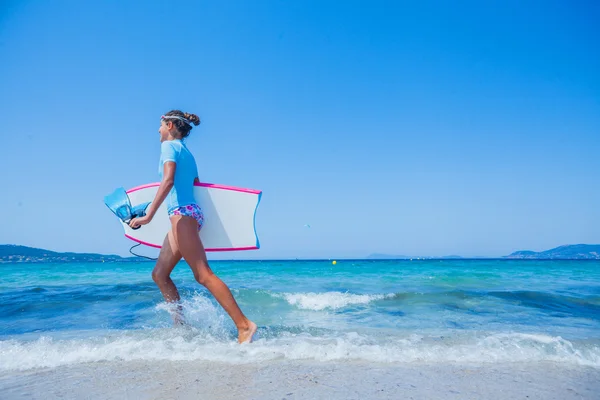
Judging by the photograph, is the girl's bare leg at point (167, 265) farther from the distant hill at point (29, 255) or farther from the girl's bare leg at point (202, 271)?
the distant hill at point (29, 255)

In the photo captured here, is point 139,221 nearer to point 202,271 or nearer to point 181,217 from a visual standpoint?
point 181,217

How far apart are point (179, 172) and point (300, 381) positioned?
1.83 m

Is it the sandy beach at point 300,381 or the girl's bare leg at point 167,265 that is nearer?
the sandy beach at point 300,381

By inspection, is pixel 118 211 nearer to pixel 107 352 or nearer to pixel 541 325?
pixel 107 352

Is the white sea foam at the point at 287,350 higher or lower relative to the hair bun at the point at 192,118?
lower

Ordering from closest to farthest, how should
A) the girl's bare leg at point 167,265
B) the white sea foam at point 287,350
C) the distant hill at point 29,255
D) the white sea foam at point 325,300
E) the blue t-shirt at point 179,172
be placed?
the white sea foam at point 287,350, the blue t-shirt at point 179,172, the girl's bare leg at point 167,265, the white sea foam at point 325,300, the distant hill at point 29,255

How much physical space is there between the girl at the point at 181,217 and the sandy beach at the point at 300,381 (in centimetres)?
57

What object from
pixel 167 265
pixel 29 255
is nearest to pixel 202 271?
pixel 167 265

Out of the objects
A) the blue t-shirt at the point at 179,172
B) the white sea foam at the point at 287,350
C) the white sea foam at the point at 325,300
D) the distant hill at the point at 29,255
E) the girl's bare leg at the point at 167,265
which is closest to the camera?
the white sea foam at the point at 287,350

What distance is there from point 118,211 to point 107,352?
3.46ft

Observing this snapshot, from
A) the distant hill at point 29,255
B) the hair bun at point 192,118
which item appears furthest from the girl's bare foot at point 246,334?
the distant hill at point 29,255

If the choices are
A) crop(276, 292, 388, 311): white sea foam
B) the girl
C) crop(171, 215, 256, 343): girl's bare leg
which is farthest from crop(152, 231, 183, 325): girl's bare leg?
crop(276, 292, 388, 311): white sea foam

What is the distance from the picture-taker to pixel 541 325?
14.9 ft

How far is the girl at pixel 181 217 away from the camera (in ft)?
9.80
